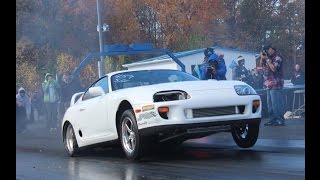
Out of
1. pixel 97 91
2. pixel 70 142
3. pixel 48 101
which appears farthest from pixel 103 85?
pixel 48 101

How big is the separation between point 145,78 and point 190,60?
438cm

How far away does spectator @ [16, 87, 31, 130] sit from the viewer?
12.5 metres

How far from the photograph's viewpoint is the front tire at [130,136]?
6199 mm

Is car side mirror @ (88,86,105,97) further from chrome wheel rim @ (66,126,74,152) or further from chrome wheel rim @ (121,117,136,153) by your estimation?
chrome wheel rim @ (66,126,74,152)

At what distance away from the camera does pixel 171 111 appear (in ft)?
19.6

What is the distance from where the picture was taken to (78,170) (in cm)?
631

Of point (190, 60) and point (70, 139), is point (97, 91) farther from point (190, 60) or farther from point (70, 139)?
point (190, 60)

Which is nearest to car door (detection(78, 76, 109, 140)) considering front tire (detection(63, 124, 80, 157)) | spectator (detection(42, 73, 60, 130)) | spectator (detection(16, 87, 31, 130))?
front tire (detection(63, 124, 80, 157))

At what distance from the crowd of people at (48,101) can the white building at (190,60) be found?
1902mm

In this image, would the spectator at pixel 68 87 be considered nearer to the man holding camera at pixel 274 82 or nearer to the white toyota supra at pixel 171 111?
the man holding camera at pixel 274 82

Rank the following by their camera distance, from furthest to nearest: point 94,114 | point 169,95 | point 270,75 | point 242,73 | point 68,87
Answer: point 68,87, point 242,73, point 270,75, point 94,114, point 169,95

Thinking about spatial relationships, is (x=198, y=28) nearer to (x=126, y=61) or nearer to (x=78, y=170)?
(x=126, y=61)
